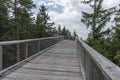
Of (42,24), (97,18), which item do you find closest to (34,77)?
(97,18)

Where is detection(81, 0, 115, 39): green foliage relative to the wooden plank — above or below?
above

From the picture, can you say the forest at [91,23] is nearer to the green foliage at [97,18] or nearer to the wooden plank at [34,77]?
the green foliage at [97,18]

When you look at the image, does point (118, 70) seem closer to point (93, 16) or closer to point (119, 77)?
point (119, 77)

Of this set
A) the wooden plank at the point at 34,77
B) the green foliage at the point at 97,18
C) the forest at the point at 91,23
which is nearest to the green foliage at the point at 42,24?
the forest at the point at 91,23

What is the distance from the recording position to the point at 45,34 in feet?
151

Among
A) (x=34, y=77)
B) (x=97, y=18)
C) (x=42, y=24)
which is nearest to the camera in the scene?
(x=34, y=77)

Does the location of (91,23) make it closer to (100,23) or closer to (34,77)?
(100,23)

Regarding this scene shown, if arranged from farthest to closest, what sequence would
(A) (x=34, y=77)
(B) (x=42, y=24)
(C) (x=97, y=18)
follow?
(B) (x=42, y=24), (C) (x=97, y=18), (A) (x=34, y=77)

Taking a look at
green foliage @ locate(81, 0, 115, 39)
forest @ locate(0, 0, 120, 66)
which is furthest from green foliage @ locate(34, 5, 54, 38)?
green foliage @ locate(81, 0, 115, 39)

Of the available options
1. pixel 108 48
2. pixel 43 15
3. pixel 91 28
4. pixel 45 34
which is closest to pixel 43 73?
pixel 108 48

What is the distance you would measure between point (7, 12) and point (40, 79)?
972 inches

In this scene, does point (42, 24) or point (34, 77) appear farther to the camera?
point (42, 24)

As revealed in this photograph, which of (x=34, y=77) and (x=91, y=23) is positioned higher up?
(x=91, y=23)

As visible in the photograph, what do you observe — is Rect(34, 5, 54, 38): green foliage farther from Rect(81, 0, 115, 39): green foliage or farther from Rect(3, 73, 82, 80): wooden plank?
Rect(3, 73, 82, 80): wooden plank
